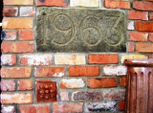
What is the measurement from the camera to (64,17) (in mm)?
1257

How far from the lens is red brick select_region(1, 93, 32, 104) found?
120 cm

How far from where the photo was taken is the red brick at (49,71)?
4.01ft

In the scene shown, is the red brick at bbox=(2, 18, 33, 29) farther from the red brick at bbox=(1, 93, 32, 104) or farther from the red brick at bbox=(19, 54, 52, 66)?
the red brick at bbox=(1, 93, 32, 104)

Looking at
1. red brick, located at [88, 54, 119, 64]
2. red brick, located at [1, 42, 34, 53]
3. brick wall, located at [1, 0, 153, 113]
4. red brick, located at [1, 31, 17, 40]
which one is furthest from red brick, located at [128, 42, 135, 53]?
red brick, located at [1, 31, 17, 40]

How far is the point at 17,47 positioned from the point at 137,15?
34.7 inches

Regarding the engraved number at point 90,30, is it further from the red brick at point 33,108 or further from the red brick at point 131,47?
the red brick at point 33,108

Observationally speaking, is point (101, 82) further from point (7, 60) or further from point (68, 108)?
point (7, 60)

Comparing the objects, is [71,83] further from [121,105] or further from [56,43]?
[121,105]

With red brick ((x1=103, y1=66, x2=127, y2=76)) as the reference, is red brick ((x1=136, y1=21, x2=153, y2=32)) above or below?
above

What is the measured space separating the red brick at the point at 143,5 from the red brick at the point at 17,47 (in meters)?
0.80

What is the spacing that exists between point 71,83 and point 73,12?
48 cm

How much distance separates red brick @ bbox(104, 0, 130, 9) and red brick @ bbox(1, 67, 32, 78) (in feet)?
2.32

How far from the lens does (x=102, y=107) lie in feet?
4.20

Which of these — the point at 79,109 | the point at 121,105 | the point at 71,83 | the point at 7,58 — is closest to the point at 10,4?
the point at 7,58
